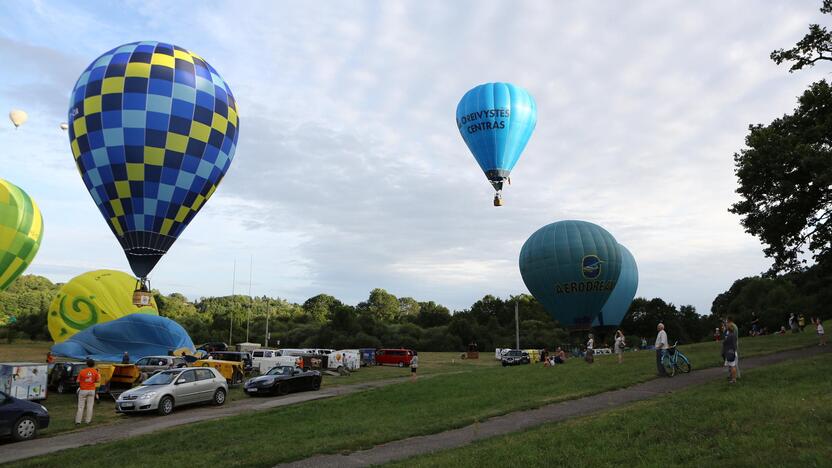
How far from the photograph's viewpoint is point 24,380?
21719mm

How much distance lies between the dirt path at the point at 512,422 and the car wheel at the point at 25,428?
9.44 metres

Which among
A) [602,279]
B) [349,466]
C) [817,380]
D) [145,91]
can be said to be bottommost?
[349,466]

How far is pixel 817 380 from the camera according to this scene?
541 inches

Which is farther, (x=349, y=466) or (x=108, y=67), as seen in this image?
(x=108, y=67)

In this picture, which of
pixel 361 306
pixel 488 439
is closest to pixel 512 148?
pixel 488 439

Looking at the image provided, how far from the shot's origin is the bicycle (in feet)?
61.8

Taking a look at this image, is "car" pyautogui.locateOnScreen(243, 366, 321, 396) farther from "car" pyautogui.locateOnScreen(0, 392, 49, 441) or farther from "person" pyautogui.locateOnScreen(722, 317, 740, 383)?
"person" pyautogui.locateOnScreen(722, 317, 740, 383)

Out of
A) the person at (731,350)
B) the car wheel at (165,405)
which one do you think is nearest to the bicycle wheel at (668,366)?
the person at (731,350)

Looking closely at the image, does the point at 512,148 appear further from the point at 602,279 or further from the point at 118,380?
the point at 118,380

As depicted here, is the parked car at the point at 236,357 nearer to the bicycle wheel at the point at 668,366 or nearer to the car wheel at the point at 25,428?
the car wheel at the point at 25,428

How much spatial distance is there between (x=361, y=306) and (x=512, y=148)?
10774cm

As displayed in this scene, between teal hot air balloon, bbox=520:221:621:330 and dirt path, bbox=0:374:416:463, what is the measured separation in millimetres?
30766

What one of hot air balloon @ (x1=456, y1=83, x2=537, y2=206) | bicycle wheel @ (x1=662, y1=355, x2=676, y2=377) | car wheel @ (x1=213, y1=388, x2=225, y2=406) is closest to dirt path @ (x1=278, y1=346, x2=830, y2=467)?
bicycle wheel @ (x1=662, y1=355, x2=676, y2=377)

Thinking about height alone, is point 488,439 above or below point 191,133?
below
